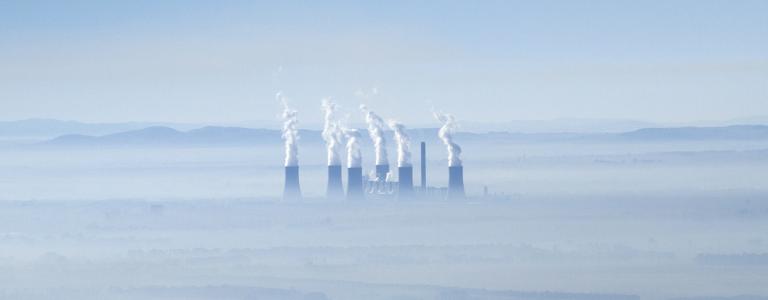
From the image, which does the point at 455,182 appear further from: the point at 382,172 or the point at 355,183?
the point at 355,183

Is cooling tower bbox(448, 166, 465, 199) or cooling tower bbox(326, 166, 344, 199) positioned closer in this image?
cooling tower bbox(448, 166, 465, 199)

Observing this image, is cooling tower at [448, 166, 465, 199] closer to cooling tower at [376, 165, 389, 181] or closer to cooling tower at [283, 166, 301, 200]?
cooling tower at [376, 165, 389, 181]

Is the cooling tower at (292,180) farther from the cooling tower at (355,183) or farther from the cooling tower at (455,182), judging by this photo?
the cooling tower at (455,182)

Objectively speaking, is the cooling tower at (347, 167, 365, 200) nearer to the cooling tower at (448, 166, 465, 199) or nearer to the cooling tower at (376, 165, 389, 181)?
the cooling tower at (376, 165, 389, 181)

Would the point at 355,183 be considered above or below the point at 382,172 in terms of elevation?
below

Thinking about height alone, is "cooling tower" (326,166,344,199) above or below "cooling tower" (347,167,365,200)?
above

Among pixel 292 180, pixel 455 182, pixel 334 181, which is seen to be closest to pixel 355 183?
pixel 334 181
